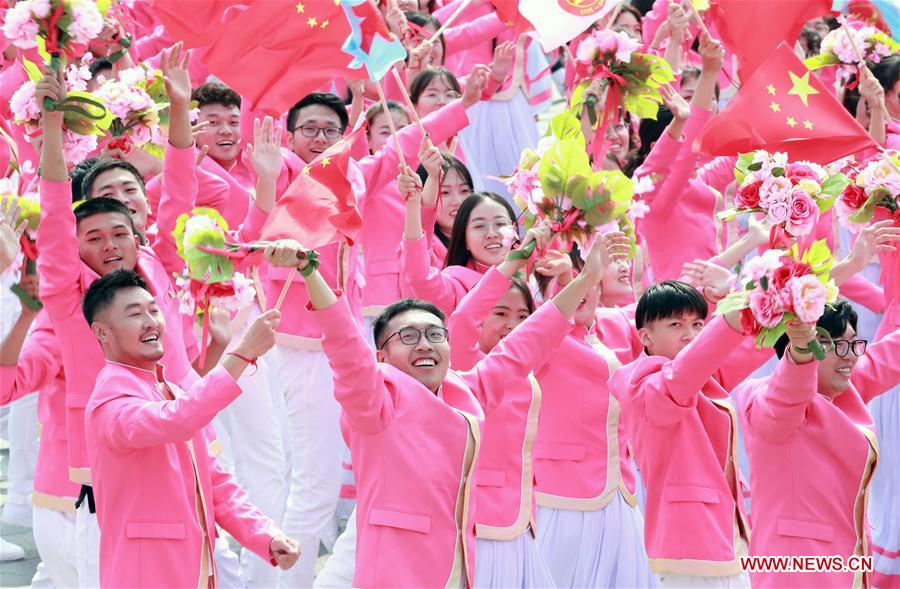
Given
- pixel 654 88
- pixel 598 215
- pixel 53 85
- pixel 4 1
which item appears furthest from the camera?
pixel 4 1

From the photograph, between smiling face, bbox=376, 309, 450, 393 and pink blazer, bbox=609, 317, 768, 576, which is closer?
smiling face, bbox=376, 309, 450, 393

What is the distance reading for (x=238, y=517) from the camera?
16.3 feet

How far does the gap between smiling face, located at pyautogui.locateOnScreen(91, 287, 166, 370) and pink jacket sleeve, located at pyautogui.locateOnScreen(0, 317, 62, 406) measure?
50 centimetres

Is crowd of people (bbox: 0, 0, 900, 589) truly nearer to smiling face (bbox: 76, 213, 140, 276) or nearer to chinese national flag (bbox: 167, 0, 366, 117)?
smiling face (bbox: 76, 213, 140, 276)

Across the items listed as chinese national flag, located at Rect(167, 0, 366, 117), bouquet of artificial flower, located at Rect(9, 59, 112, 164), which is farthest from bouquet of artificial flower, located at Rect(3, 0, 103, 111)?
chinese national flag, located at Rect(167, 0, 366, 117)

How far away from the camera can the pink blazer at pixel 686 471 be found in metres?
5.50

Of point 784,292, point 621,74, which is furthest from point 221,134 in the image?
point 784,292

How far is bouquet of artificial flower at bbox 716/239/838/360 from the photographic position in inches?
176

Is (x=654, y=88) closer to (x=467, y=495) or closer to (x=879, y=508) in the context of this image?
(x=879, y=508)

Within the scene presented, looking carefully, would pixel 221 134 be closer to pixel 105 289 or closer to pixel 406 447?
pixel 105 289

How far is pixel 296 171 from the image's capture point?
6.90 metres

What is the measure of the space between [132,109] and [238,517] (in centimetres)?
242

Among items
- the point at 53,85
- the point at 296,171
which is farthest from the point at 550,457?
the point at 53,85

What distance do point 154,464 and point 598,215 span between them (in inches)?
83.2
